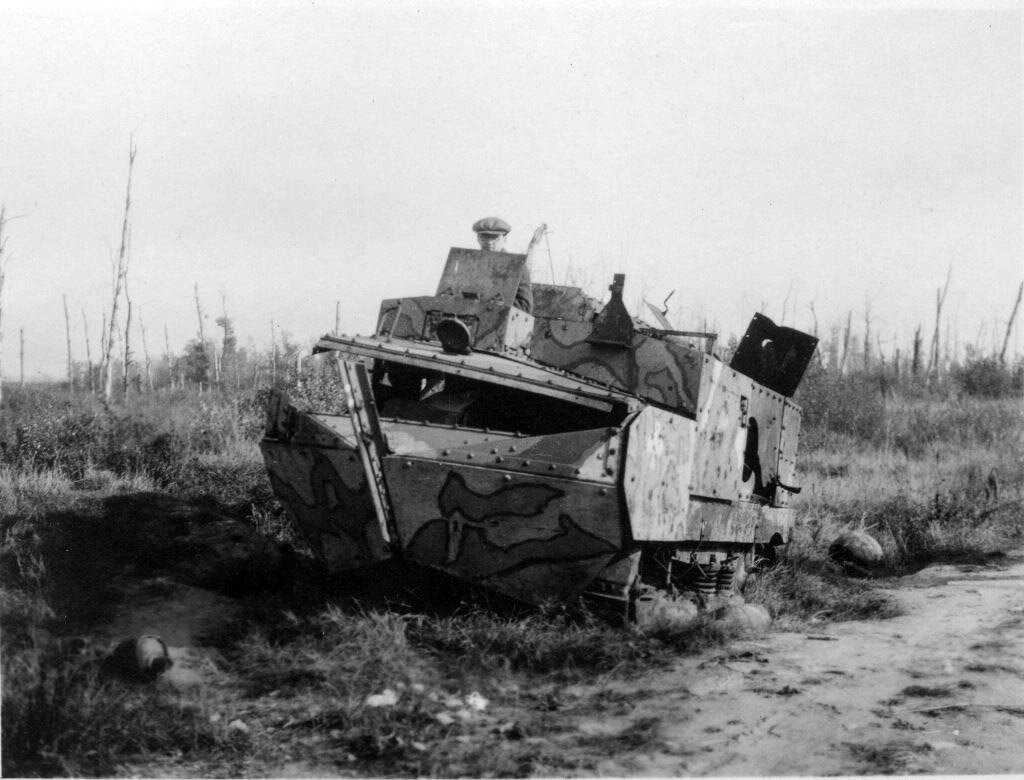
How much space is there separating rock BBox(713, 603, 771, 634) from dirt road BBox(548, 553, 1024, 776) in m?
0.14

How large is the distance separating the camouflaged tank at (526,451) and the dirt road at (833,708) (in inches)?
30.2

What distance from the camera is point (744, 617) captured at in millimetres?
6418

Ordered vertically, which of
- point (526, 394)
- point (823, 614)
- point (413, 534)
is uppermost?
point (526, 394)

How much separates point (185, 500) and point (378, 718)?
5.74m

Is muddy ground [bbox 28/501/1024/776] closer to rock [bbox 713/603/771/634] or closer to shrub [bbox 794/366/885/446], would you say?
rock [bbox 713/603/771/634]

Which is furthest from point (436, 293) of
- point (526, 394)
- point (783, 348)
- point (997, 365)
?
point (997, 365)

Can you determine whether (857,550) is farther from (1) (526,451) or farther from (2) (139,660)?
(2) (139,660)

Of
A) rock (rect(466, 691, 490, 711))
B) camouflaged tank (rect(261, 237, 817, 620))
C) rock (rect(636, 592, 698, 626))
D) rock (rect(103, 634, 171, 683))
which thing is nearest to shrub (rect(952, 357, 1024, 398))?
camouflaged tank (rect(261, 237, 817, 620))

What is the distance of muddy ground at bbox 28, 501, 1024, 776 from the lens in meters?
4.07

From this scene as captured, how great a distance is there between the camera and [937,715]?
4664 millimetres

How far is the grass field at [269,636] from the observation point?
4.00 meters

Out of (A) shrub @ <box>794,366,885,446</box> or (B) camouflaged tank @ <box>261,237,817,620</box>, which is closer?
(B) camouflaged tank @ <box>261,237,817,620</box>

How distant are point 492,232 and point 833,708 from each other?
15.0ft

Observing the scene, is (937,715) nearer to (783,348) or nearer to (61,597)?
(783,348)
